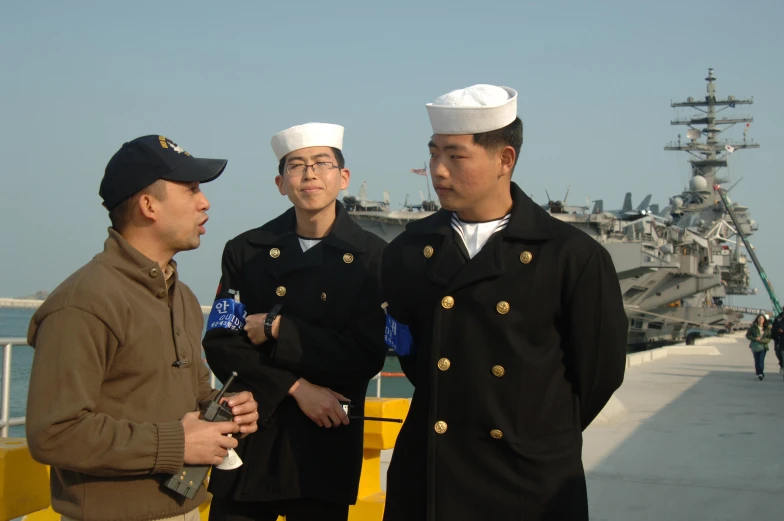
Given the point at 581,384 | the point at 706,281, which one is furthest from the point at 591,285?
the point at 706,281

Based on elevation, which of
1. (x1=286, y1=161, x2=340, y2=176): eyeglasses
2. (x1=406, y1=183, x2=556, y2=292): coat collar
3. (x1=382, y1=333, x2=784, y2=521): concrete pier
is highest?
(x1=286, y1=161, x2=340, y2=176): eyeglasses

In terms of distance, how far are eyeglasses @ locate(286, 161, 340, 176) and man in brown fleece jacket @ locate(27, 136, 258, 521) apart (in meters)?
0.91

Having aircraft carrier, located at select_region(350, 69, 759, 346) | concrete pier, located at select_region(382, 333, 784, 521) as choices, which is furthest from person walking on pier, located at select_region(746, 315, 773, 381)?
aircraft carrier, located at select_region(350, 69, 759, 346)

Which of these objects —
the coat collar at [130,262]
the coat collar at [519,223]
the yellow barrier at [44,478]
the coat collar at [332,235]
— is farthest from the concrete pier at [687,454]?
the coat collar at [130,262]

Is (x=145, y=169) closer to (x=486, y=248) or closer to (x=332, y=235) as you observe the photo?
(x=486, y=248)

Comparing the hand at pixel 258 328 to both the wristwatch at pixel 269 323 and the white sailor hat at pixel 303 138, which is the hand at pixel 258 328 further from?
the white sailor hat at pixel 303 138

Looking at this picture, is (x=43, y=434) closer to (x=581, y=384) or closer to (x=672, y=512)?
(x=581, y=384)

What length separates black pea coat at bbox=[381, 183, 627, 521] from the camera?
8.56 ft

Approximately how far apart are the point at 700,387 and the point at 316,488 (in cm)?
1399

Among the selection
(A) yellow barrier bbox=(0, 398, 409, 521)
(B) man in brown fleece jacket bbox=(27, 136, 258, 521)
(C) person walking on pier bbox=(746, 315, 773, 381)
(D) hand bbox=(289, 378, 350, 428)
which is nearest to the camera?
(B) man in brown fleece jacket bbox=(27, 136, 258, 521)

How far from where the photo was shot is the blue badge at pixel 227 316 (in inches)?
132

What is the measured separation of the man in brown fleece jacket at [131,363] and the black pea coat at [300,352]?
0.54 meters

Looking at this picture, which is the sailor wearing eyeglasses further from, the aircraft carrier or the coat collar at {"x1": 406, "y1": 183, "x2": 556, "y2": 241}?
the aircraft carrier

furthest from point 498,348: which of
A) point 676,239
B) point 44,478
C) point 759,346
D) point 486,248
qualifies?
point 676,239
